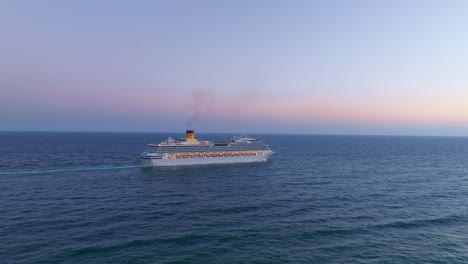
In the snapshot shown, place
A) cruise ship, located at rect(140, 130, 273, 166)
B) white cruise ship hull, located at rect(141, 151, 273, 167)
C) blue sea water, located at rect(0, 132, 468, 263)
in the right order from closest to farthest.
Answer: blue sea water, located at rect(0, 132, 468, 263) < white cruise ship hull, located at rect(141, 151, 273, 167) < cruise ship, located at rect(140, 130, 273, 166)

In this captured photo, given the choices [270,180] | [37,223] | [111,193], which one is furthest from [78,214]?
[270,180]

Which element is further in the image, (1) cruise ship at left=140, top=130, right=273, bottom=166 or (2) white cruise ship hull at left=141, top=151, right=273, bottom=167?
(1) cruise ship at left=140, top=130, right=273, bottom=166

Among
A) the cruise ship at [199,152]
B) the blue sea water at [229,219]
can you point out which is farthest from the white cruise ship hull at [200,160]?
the blue sea water at [229,219]

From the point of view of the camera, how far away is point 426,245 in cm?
3102

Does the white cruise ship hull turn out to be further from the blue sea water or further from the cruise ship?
the blue sea water

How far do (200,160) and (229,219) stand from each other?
59885 millimetres

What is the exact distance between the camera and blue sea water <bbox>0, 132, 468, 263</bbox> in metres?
28.4

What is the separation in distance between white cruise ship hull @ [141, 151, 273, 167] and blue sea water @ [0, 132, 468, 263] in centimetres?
1903

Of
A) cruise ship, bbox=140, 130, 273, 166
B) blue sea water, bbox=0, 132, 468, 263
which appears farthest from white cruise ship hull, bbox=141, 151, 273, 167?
blue sea water, bbox=0, 132, 468, 263

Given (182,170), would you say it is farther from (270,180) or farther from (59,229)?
(59,229)

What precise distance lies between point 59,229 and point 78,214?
599 centimetres

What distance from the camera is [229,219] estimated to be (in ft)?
128

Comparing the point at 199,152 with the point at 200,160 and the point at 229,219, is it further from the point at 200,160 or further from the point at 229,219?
the point at 229,219

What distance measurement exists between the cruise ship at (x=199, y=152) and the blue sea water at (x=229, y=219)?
2152 centimetres
